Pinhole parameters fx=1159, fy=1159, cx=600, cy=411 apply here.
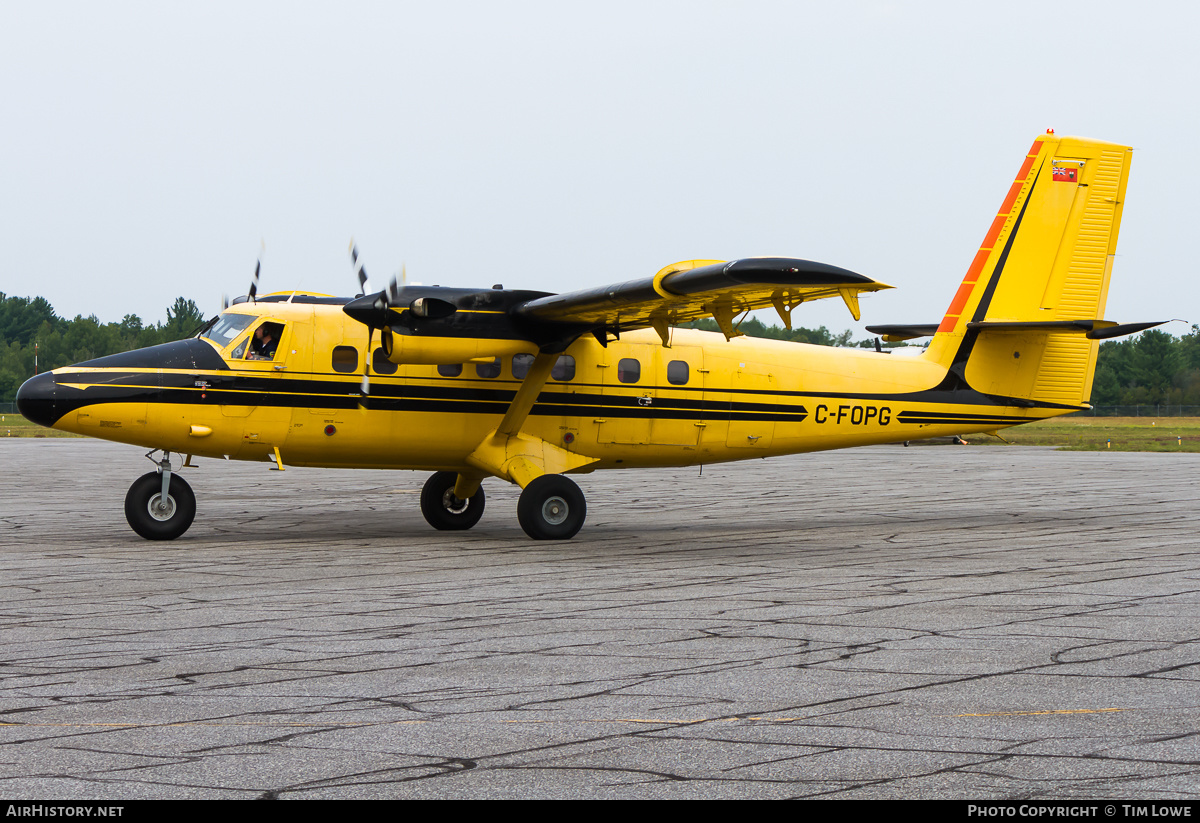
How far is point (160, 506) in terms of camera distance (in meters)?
14.9

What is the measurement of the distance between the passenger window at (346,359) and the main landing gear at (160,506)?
2.50 meters

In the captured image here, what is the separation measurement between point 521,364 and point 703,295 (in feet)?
12.1

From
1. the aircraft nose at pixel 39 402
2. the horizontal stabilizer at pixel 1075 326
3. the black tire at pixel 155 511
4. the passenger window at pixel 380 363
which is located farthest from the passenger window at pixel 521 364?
the horizontal stabilizer at pixel 1075 326

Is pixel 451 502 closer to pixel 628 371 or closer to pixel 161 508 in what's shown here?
pixel 628 371

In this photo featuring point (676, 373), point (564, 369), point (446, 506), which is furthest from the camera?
point (446, 506)

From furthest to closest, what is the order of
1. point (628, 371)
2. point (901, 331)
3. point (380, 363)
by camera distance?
point (901, 331) < point (628, 371) < point (380, 363)

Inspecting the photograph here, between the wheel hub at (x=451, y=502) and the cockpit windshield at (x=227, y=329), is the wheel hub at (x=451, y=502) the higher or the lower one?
the lower one

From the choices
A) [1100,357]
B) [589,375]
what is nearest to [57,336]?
[1100,357]

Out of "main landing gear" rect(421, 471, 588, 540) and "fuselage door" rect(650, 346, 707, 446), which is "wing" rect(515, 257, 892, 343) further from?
"main landing gear" rect(421, 471, 588, 540)

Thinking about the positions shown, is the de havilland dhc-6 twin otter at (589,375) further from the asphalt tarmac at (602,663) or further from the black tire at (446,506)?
the asphalt tarmac at (602,663)

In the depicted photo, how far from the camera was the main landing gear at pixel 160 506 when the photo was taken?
48.5 feet

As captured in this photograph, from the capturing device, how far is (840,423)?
17953mm

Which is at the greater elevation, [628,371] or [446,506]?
[628,371]

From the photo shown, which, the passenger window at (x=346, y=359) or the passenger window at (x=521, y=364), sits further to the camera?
the passenger window at (x=521, y=364)
